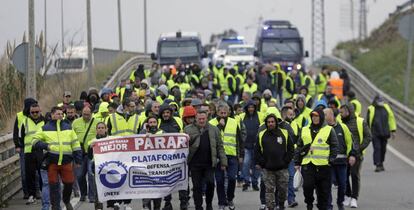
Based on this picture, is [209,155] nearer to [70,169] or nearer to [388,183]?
[70,169]

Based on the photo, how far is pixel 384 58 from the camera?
58.2 metres

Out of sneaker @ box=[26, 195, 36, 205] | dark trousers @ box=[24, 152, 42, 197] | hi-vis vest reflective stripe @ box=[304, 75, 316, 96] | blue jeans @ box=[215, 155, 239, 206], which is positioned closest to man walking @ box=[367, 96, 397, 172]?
blue jeans @ box=[215, 155, 239, 206]

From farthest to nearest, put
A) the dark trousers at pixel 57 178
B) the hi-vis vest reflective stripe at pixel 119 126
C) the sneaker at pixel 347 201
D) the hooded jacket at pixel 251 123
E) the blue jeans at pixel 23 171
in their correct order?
the hooded jacket at pixel 251 123 → the blue jeans at pixel 23 171 → the hi-vis vest reflective stripe at pixel 119 126 → the sneaker at pixel 347 201 → the dark trousers at pixel 57 178

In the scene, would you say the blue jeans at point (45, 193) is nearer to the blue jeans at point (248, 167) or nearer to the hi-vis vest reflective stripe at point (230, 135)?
the hi-vis vest reflective stripe at point (230, 135)

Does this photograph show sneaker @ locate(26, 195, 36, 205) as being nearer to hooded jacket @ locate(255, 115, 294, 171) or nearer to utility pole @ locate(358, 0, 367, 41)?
hooded jacket @ locate(255, 115, 294, 171)

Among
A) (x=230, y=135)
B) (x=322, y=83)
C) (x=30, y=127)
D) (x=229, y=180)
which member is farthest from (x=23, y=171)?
(x=322, y=83)

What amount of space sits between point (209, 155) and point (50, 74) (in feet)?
64.3

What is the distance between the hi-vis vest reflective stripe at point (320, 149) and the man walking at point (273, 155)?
266 mm

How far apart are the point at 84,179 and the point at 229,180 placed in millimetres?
2737

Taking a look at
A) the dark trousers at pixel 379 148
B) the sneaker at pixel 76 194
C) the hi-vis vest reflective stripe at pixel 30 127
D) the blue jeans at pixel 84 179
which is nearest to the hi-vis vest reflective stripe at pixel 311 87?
the dark trousers at pixel 379 148

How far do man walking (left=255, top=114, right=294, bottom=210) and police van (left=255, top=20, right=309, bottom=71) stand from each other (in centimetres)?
3138

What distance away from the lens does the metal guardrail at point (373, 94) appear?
34844 millimetres

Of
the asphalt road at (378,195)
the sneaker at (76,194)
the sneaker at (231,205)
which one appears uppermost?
the sneaker at (231,205)

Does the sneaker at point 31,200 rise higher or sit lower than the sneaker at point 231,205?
lower
